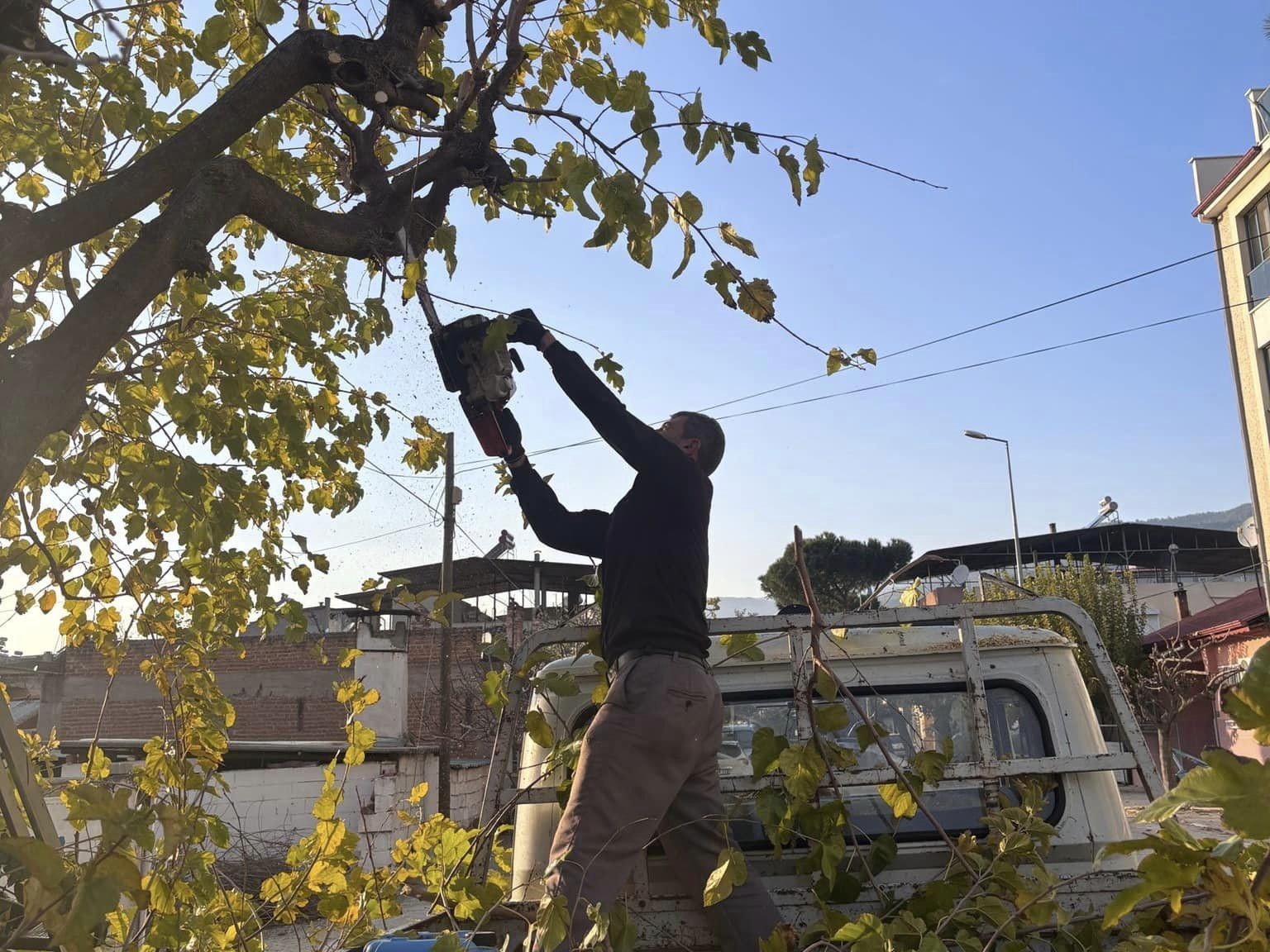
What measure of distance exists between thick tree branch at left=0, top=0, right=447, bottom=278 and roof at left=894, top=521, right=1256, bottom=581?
39.3m

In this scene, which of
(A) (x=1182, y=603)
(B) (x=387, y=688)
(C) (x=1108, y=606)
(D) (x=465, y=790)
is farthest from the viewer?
(A) (x=1182, y=603)

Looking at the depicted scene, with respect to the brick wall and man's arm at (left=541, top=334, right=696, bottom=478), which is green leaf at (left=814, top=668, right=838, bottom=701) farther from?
the brick wall

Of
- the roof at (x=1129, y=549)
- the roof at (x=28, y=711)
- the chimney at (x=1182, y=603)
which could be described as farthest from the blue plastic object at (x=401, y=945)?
the roof at (x=1129, y=549)

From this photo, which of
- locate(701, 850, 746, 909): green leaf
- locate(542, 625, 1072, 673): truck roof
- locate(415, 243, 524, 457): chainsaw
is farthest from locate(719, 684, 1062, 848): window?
locate(415, 243, 524, 457): chainsaw

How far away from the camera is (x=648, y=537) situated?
9.16 ft

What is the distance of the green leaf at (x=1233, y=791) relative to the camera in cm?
102

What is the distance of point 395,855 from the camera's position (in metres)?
3.01

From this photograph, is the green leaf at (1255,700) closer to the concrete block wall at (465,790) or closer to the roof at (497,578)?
the concrete block wall at (465,790)

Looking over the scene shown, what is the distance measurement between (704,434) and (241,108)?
1.52m

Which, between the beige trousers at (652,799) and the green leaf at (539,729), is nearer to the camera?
the beige trousers at (652,799)

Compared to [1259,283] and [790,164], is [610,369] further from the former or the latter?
[1259,283]

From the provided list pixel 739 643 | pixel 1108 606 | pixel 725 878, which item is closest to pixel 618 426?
pixel 739 643

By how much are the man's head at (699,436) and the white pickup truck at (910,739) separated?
0.49 metres

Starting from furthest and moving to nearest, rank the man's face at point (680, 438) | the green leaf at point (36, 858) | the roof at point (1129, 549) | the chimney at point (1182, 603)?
the roof at point (1129, 549) → the chimney at point (1182, 603) → the man's face at point (680, 438) → the green leaf at point (36, 858)
